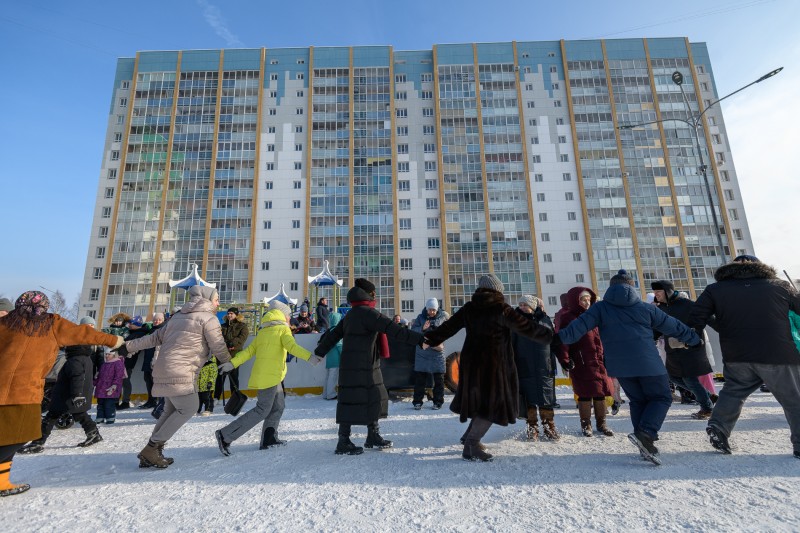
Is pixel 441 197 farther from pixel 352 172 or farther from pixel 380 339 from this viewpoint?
pixel 380 339

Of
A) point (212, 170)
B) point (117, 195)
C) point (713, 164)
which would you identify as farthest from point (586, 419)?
point (713, 164)

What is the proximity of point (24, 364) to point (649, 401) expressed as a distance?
5.76 metres

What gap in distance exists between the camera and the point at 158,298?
45.6 m

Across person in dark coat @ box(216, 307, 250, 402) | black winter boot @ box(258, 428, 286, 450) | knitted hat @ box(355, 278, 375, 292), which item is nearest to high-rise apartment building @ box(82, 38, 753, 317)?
person in dark coat @ box(216, 307, 250, 402)

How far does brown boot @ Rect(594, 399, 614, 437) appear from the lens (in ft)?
15.3

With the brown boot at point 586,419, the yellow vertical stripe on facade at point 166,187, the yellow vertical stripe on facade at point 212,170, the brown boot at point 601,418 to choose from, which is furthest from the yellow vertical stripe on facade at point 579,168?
the yellow vertical stripe on facade at point 166,187

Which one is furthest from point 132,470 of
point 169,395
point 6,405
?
point 6,405

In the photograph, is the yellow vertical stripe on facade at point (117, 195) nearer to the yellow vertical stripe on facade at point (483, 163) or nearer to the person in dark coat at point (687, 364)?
the yellow vertical stripe on facade at point (483, 163)

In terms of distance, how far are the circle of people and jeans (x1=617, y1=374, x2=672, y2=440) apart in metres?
0.01

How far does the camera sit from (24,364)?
3275mm

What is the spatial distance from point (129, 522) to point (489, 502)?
7.88ft

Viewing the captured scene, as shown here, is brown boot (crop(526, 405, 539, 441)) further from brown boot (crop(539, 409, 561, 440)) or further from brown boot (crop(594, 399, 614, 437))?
brown boot (crop(594, 399, 614, 437))

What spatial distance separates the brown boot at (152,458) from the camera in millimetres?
3779

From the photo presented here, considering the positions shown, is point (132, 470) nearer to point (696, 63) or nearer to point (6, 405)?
point (6, 405)
